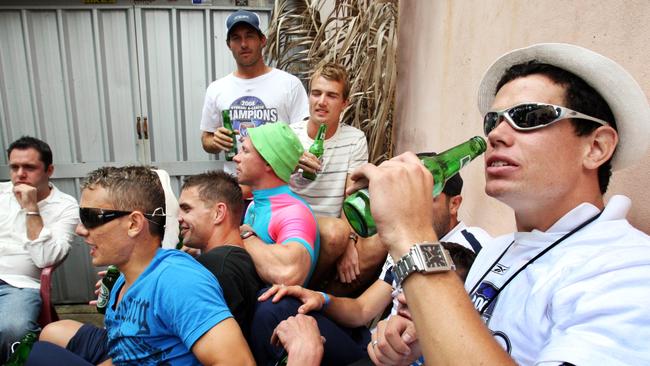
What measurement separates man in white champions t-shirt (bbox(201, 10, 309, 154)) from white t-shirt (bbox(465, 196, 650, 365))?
2.30m

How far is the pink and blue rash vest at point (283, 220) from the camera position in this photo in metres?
1.96

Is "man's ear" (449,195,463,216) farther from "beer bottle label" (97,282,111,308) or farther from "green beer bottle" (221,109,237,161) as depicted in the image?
"beer bottle label" (97,282,111,308)

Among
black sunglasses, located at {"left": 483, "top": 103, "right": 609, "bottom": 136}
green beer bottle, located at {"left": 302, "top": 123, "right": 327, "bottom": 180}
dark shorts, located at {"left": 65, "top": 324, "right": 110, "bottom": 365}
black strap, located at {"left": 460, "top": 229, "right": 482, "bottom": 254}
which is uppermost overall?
black sunglasses, located at {"left": 483, "top": 103, "right": 609, "bottom": 136}

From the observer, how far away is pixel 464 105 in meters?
2.30

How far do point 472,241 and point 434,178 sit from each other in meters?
0.89

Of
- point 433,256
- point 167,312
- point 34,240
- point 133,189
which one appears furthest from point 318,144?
point 34,240

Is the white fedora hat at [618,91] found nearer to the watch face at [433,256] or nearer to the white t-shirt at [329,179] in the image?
the watch face at [433,256]

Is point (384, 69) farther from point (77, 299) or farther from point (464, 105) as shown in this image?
point (77, 299)

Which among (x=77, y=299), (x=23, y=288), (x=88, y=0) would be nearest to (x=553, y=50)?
(x=23, y=288)

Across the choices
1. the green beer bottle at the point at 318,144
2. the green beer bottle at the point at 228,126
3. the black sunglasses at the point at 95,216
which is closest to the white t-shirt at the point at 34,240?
the green beer bottle at the point at 228,126

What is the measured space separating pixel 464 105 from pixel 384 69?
1219mm

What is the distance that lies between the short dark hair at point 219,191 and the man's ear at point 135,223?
14.7 inches

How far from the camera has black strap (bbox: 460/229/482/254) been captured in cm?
186

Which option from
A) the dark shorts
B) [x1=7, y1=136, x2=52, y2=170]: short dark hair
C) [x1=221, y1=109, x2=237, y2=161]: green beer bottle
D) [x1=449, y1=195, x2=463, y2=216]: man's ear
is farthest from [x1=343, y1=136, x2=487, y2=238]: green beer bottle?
[x1=7, y1=136, x2=52, y2=170]: short dark hair
